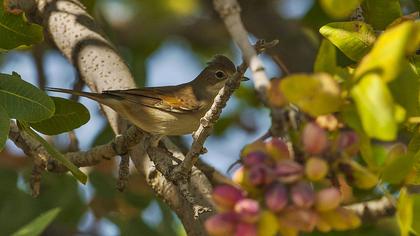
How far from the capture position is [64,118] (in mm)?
3324

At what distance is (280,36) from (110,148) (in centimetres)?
267

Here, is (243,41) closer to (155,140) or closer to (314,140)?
(314,140)

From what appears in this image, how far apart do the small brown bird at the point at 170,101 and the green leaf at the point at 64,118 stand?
734 millimetres

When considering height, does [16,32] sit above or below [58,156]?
above

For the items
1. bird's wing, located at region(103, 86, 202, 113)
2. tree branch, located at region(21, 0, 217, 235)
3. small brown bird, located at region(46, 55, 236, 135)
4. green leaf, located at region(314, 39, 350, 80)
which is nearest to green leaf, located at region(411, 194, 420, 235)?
green leaf, located at region(314, 39, 350, 80)

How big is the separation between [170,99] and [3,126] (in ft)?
7.56

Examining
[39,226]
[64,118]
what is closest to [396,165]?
[39,226]

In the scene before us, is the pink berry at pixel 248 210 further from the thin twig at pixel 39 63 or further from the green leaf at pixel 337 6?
the thin twig at pixel 39 63

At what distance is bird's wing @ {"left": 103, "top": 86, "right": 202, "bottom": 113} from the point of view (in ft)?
15.9

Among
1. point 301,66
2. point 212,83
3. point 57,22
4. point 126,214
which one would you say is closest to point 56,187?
point 126,214

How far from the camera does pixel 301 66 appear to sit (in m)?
5.81

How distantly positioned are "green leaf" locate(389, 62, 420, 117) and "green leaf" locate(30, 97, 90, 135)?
158 centimetres

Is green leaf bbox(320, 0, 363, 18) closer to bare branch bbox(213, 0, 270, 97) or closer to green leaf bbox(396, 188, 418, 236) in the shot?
bare branch bbox(213, 0, 270, 97)

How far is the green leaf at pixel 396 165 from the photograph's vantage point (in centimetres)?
206
